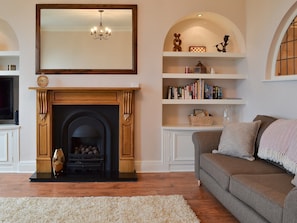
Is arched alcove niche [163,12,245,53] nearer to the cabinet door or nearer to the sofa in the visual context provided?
→ the sofa

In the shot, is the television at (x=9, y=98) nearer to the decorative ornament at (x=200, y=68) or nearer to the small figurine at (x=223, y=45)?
the decorative ornament at (x=200, y=68)

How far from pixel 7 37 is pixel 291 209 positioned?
14.5 ft

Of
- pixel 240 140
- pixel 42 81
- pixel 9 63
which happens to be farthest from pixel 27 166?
pixel 240 140

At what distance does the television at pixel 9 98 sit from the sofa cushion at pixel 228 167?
116 inches

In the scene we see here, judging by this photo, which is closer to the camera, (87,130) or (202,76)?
(87,130)

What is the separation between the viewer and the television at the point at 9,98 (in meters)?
4.62

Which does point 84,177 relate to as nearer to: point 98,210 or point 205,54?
point 98,210

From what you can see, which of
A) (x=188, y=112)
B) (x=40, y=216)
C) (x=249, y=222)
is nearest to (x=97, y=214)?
(x=40, y=216)

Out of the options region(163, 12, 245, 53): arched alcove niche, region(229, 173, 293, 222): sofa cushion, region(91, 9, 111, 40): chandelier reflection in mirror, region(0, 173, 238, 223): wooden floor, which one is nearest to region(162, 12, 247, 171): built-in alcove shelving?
region(163, 12, 245, 53): arched alcove niche

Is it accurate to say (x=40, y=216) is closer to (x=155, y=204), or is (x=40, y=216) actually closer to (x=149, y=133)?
(x=155, y=204)

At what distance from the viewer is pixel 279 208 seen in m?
2.05

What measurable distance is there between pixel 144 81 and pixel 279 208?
9.47 ft

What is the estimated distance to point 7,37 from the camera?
4703 millimetres

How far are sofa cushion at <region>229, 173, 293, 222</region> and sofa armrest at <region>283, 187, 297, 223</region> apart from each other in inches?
2.7
